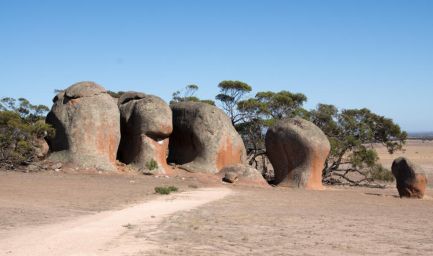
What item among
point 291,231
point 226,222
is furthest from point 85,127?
point 291,231

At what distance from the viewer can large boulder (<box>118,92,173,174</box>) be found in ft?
84.3

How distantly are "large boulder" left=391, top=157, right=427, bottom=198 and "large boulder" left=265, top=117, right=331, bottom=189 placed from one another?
3.55 meters

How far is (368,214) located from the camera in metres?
14.4

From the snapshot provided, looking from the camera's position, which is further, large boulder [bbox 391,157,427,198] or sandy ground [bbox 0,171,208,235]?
large boulder [bbox 391,157,427,198]

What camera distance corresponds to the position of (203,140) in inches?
1064

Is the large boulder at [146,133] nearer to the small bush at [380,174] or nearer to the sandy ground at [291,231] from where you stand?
the sandy ground at [291,231]

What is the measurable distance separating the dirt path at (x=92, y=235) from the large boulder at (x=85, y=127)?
428 inches

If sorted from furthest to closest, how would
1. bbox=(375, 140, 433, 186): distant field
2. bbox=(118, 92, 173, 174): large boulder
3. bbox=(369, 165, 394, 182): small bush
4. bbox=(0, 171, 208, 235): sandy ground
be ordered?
1. bbox=(375, 140, 433, 186): distant field
2. bbox=(369, 165, 394, 182): small bush
3. bbox=(118, 92, 173, 174): large boulder
4. bbox=(0, 171, 208, 235): sandy ground

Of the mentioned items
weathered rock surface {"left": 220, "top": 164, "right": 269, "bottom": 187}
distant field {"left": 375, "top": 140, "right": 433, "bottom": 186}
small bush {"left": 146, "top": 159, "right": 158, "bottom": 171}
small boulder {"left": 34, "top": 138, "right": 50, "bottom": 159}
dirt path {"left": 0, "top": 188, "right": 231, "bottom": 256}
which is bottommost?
dirt path {"left": 0, "top": 188, "right": 231, "bottom": 256}

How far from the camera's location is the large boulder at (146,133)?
84.3 ft

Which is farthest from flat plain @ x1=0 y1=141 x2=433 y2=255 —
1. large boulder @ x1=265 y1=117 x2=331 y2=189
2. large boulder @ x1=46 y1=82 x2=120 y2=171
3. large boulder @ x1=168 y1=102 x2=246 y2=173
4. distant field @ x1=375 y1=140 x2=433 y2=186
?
distant field @ x1=375 y1=140 x2=433 y2=186

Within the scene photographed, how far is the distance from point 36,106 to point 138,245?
1099 inches

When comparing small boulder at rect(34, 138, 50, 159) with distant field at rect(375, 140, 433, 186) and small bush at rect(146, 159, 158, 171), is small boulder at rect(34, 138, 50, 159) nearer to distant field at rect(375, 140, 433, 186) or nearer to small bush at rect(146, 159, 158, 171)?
small bush at rect(146, 159, 158, 171)

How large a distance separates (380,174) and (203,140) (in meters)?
11.4
